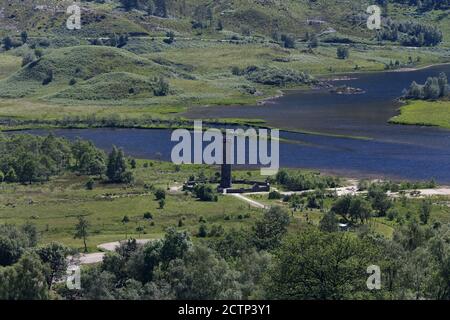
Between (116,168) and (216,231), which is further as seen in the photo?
(116,168)

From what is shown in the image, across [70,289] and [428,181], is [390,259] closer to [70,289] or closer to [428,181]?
[70,289]

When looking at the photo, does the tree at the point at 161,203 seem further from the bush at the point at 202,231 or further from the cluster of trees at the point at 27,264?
the cluster of trees at the point at 27,264

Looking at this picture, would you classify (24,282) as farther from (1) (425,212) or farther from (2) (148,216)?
(1) (425,212)

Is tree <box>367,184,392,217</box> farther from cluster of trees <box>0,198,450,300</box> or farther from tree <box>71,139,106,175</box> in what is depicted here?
tree <box>71,139,106,175</box>

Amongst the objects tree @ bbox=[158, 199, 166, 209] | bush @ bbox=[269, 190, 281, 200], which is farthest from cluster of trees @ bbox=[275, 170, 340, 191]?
tree @ bbox=[158, 199, 166, 209]

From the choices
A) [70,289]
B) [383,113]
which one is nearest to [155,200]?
[70,289]

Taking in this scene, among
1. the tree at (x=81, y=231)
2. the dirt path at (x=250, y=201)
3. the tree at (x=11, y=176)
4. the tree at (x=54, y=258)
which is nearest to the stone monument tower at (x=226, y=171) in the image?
the dirt path at (x=250, y=201)

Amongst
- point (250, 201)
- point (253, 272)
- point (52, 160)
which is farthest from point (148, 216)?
point (253, 272)
